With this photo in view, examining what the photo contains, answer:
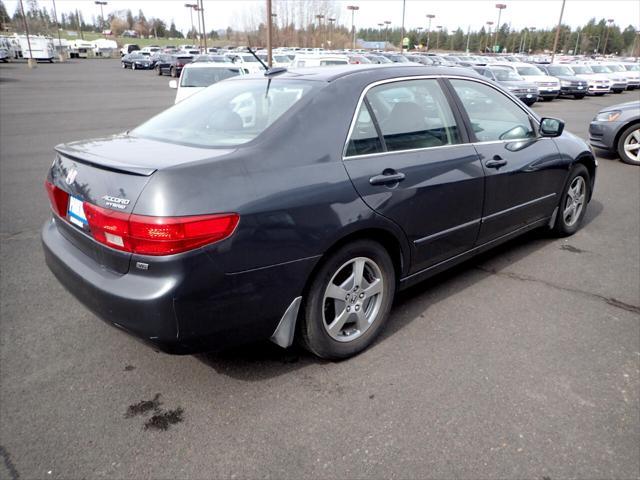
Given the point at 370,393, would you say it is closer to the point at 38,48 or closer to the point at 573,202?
the point at 573,202

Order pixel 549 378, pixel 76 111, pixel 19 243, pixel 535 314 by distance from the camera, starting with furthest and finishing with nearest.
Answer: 1. pixel 76 111
2. pixel 19 243
3. pixel 535 314
4. pixel 549 378

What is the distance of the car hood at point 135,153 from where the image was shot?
236 centimetres

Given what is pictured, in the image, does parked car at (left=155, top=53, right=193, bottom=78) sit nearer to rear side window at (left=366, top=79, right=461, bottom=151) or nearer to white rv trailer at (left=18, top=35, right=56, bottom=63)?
white rv trailer at (left=18, top=35, right=56, bottom=63)

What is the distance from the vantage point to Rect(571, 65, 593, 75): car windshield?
27.2 metres

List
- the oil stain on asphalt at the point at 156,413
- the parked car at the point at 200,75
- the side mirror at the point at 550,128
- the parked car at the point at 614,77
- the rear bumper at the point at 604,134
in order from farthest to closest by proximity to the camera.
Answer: the parked car at the point at 614,77
the parked car at the point at 200,75
the rear bumper at the point at 604,134
the side mirror at the point at 550,128
the oil stain on asphalt at the point at 156,413

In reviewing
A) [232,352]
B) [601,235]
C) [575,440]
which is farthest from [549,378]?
[601,235]

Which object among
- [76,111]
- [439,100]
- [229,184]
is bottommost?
[76,111]

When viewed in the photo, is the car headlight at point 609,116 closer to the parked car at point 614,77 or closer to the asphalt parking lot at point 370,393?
the asphalt parking lot at point 370,393

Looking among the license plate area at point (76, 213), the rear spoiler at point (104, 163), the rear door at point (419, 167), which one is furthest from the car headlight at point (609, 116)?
the license plate area at point (76, 213)

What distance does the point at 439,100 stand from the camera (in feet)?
11.5

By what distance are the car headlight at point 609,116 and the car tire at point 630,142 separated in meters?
0.31

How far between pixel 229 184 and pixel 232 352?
1.23 m

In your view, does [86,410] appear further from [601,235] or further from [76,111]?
[76,111]

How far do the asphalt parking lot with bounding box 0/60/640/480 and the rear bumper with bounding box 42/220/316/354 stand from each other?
0.45 meters
